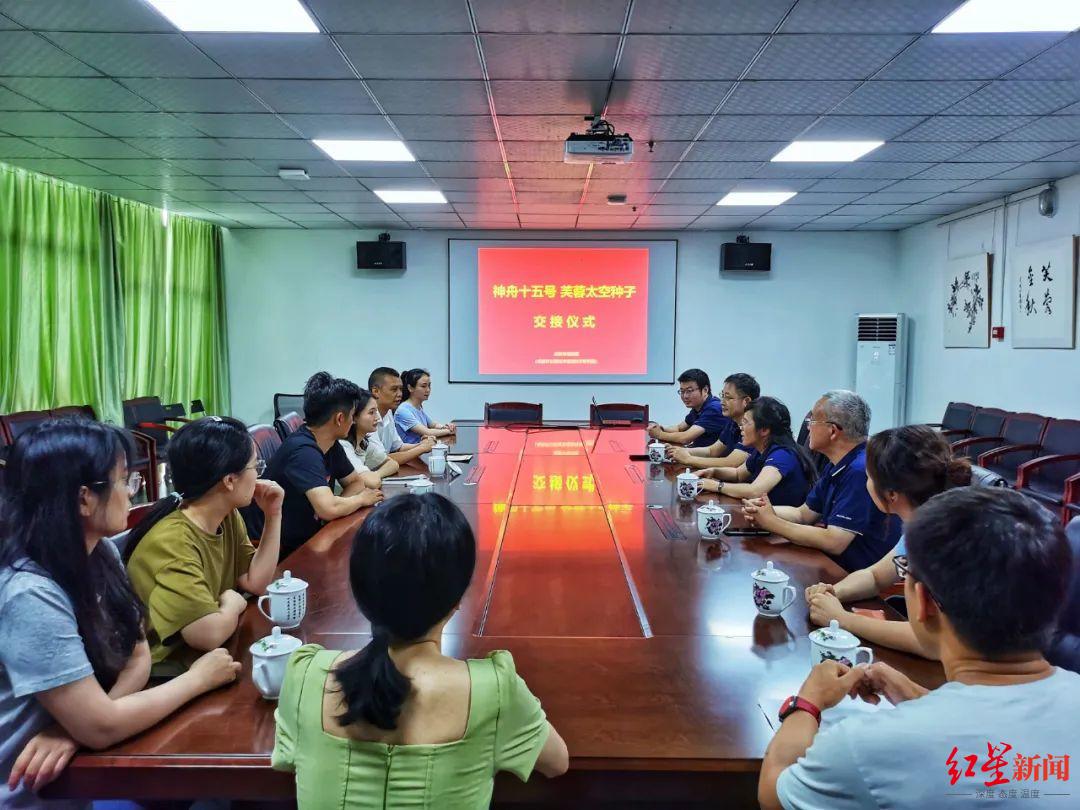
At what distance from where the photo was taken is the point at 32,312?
5.28m

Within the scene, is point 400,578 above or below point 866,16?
below

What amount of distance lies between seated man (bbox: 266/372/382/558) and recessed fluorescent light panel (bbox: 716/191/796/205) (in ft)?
14.1

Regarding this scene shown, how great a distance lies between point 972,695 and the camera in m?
0.82

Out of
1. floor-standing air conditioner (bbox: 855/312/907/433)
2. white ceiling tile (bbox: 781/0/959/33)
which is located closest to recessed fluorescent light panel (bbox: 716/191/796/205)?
floor-standing air conditioner (bbox: 855/312/907/433)

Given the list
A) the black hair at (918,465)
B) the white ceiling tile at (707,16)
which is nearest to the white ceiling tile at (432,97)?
the white ceiling tile at (707,16)

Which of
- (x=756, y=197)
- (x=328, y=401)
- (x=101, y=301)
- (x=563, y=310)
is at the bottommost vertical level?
(x=328, y=401)

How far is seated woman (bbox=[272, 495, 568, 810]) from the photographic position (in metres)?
0.86

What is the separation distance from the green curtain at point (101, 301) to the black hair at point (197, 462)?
4.63 metres

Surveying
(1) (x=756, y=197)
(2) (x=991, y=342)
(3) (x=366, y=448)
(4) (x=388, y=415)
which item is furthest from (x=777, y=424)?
(2) (x=991, y=342)

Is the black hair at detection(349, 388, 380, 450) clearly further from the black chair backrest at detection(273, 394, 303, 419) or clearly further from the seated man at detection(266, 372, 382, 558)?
the black chair backrest at detection(273, 394, 303, 419)

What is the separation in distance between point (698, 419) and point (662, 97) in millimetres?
2427

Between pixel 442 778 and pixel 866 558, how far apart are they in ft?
5.59

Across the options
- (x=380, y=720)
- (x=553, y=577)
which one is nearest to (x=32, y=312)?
(x=553, y=577)

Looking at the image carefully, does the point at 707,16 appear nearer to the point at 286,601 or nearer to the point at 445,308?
the point at 286,601
